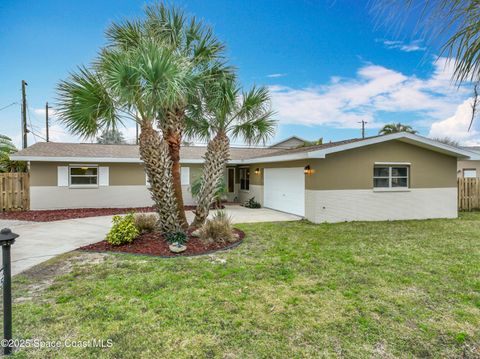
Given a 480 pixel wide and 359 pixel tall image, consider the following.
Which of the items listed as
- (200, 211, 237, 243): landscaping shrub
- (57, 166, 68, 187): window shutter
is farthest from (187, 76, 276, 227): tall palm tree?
(57, 166, 68, 187): window shutter

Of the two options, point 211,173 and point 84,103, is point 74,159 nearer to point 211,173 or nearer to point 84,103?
point 84,103

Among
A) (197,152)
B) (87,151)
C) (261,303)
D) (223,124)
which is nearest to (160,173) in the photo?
(223,124)

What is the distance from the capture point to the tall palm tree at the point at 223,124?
25.9 feet

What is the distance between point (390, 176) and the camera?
38.3 ft

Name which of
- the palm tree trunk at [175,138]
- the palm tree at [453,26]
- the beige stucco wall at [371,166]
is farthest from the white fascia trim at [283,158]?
the palm tree at [453,26]

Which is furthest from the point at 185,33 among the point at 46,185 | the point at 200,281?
the point at 46,185

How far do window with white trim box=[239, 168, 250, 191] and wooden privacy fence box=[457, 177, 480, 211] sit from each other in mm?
11110

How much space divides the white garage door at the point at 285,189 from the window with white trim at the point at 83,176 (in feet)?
29.5

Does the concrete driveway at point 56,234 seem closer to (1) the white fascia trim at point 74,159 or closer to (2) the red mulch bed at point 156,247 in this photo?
(2) the red mulch bed at point 156,247

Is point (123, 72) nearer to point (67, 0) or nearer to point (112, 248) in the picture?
point (112, 248)

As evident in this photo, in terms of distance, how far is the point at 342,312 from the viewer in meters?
3.73

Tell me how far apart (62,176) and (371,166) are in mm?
14495

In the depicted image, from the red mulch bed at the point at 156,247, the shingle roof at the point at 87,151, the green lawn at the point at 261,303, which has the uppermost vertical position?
the shingle roof at the point at 87,151

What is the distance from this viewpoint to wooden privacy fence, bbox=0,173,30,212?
42.3 feet
